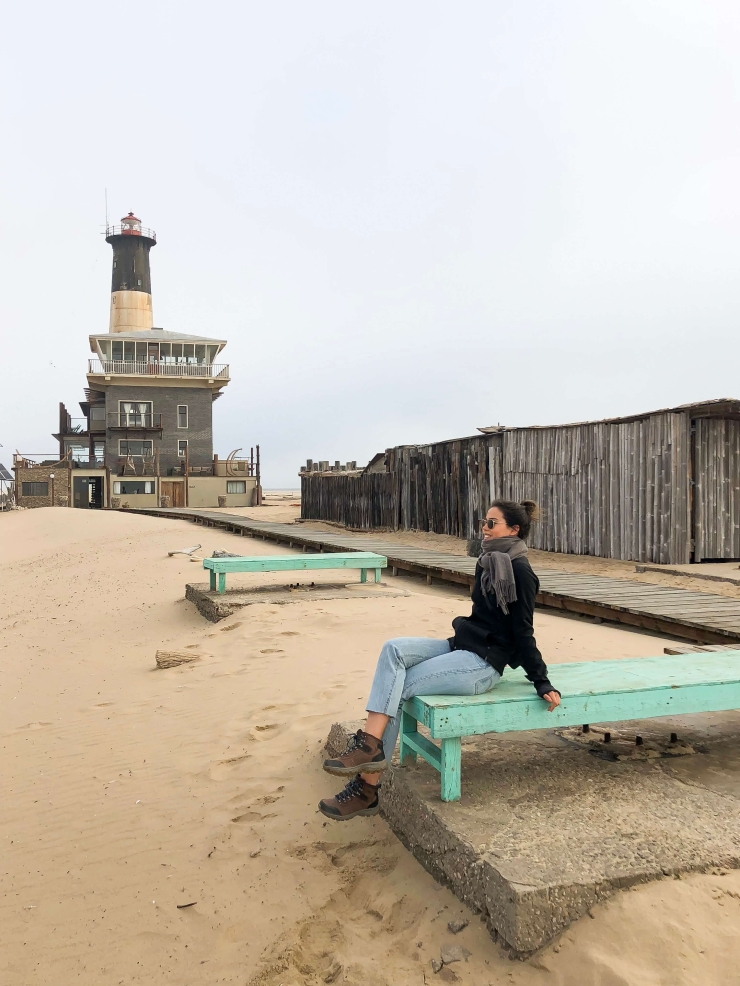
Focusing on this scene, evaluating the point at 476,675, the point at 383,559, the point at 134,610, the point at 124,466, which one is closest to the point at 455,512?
the point at 383,559

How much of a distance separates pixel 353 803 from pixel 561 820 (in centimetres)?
105

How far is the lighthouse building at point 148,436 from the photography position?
44781 millimetres

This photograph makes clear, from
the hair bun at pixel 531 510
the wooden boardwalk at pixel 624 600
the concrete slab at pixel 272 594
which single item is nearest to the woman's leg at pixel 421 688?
the hair bun at pixel 531 510

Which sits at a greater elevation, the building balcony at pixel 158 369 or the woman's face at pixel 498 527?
the building balcony at pixel 158 369

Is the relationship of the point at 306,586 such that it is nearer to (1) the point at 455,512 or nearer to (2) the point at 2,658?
(2) the point at 2,658

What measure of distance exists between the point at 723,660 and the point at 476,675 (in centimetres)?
176

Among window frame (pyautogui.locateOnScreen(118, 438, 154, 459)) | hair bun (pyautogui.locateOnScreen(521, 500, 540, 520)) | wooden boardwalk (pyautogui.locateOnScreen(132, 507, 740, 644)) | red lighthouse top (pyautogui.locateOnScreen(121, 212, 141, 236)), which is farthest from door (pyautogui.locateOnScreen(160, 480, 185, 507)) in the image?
hair bun (pyautogui.locateOnScreen(521, 500, 540, 520))

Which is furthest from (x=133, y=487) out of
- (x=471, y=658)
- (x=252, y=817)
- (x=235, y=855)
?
(x=471, y=658)

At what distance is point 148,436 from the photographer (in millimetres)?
47875

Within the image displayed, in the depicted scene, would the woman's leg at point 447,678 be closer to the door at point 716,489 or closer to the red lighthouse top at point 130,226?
the door at point 716,489

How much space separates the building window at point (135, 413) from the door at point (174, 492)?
490 cm

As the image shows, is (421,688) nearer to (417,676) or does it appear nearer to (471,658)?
(417,676)

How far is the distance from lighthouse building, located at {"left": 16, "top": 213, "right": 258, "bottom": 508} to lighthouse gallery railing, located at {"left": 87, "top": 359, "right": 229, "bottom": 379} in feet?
0.21

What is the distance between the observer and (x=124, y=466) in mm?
45344
